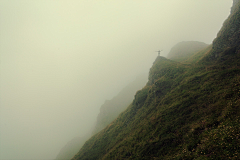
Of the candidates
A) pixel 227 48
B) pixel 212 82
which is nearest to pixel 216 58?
pixel 227 48

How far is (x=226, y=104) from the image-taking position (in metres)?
11.0

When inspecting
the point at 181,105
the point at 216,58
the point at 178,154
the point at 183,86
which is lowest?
the point at 178,154

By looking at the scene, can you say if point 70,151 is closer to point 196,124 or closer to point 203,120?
point 196,124

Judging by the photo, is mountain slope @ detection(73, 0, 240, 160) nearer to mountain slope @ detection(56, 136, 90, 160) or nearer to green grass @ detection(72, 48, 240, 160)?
green grass @ detection(72, 48, 240, 160)

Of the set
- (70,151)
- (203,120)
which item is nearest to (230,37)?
(203,120)

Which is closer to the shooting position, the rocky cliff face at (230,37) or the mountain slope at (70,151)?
the rocky cliff face at (230,37)

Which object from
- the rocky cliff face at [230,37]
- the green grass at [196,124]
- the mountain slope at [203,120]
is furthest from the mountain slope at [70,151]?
the rocky cliff face at [230,37]

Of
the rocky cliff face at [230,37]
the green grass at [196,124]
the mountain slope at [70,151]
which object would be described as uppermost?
the rocky cliff face at [230,37]

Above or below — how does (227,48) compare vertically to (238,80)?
above

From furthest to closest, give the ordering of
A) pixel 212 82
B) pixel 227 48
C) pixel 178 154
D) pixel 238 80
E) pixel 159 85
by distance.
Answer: pixel 159 85, pixel 227 48, pixel 212 82, pixel 238 80, pixel 178 154

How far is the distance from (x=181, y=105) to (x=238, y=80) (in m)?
7.99

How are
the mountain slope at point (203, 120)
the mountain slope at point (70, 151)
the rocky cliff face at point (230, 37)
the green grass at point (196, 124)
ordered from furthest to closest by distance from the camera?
1. the mountain slope at point (70, 151)
2. the rocky cliff face at point (230, 37)
3. the green grass at point (196, 124)
4. the mountain slope at point (203, 120)

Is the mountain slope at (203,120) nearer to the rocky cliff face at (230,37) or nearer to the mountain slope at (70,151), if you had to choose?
the rocky cliff face at (230,37)

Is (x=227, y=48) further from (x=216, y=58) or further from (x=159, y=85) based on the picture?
(x=159, y=85)
